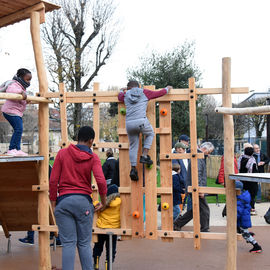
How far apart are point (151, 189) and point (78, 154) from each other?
4.48 feet

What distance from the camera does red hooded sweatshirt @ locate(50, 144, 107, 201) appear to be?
4.82 meters

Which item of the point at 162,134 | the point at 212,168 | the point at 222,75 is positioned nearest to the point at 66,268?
the point at 162,134

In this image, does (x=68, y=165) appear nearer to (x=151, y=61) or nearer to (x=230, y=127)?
(x=230, y=127)

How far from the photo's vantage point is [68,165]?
4867mm

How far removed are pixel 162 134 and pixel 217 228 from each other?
4.21 m

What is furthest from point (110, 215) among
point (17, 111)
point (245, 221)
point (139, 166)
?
point (245, 221)

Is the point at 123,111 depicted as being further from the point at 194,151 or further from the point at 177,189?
the point at 177,189

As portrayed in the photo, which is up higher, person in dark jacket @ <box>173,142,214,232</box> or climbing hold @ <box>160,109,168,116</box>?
climbing hold @ <box>160,109,168,116</box>

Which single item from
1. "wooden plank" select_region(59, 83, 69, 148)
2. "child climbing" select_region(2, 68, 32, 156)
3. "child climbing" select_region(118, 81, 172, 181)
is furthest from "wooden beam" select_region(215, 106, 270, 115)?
"child climbing" select_region(2, 68, 32, 156)

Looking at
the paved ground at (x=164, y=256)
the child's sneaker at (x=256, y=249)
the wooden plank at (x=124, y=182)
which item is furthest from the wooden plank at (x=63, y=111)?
the child's sneaker at (x=256, y=249)

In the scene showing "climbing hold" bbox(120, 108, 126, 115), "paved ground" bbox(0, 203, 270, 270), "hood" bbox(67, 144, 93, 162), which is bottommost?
"paved ground" bbox(0, 203, 270, 270)

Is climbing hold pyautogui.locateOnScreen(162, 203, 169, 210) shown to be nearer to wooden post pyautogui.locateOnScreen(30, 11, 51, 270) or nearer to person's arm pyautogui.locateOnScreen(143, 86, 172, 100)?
person's arm pyautogui.locateOnScreen(143, 86, 172, 100)

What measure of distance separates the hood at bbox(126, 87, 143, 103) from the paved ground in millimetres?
2581

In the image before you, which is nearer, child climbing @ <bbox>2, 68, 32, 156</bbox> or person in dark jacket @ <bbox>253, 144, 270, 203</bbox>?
child climbing @ <bbox>2, 68, 32, 156</bbox>
